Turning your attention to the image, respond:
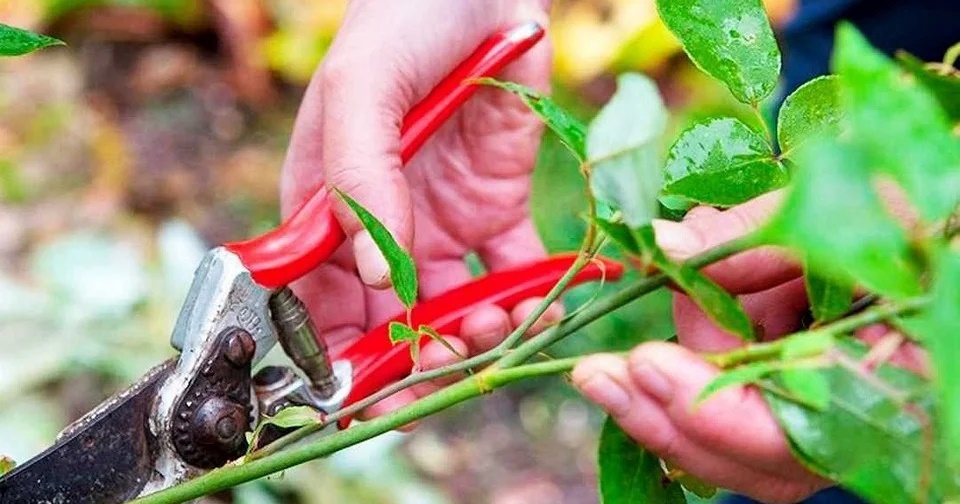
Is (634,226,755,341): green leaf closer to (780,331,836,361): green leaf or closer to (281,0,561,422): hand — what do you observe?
(780,331,836,361): green leaf

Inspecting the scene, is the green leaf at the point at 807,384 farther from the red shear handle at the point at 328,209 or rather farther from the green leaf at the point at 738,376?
the red shear handle at the point at 328,209

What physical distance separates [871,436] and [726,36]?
193 mm

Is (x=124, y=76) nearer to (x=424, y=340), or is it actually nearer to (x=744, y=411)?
(x=424, y=340)

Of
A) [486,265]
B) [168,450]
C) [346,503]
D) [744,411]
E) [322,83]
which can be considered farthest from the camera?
[346,503]

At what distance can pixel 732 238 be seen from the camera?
0.49 meters

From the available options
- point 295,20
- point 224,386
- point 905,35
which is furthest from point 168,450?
point 295,20

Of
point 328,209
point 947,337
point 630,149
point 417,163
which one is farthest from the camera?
point 417,163

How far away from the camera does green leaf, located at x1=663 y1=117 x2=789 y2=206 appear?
1.69 feet

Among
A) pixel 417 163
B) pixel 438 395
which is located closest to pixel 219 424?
pixel 438 395

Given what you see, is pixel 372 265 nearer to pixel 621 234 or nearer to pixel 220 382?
pixel 220 382

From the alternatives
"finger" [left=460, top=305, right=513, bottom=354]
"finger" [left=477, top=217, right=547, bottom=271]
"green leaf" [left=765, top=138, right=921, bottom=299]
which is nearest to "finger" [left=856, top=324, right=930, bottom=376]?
"green leaf" [left=765, top=138, right=921, bottom=299]

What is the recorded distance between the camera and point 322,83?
0.82m

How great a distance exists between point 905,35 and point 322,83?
25.1 inches

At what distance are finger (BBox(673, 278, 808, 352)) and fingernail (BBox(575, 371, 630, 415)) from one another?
0.09 metres
